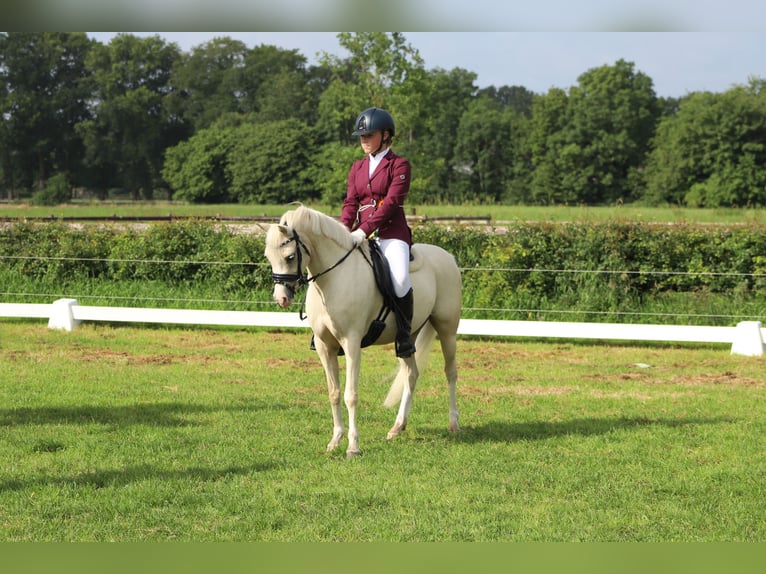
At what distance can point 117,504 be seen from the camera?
194 inches

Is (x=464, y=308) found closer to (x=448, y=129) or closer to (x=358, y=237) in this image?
(x=358, y=237)

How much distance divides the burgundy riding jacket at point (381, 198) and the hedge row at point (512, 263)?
7281 mm

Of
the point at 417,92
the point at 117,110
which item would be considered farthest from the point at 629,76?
the point at 417,92

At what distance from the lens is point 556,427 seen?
729cm

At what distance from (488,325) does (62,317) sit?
6516mm

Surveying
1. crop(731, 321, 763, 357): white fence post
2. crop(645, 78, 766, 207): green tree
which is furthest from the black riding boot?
crop(645, 78, 766, 207): green tree

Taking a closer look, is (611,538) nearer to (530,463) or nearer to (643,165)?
→ (530,463)

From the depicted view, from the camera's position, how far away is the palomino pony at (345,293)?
5812mm

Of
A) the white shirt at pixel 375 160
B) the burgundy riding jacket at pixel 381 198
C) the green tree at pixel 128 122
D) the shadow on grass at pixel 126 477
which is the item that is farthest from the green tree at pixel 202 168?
the shadow on grass at pixel 126 477

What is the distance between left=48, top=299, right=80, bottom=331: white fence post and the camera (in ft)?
42.7

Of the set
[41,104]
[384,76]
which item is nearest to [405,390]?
[384,76]

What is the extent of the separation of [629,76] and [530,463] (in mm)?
66000

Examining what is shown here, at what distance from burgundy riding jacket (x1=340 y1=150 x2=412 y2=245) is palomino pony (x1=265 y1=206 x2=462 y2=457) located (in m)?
0.23

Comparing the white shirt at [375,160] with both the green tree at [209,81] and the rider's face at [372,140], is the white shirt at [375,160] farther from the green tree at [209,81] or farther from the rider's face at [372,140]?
the green tree at [209,81]
